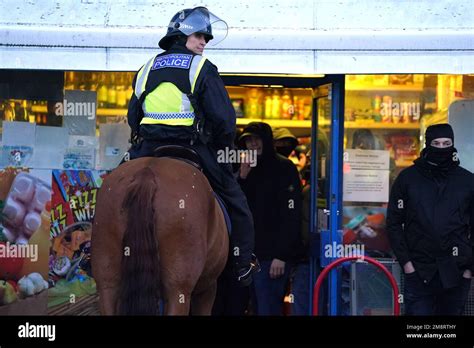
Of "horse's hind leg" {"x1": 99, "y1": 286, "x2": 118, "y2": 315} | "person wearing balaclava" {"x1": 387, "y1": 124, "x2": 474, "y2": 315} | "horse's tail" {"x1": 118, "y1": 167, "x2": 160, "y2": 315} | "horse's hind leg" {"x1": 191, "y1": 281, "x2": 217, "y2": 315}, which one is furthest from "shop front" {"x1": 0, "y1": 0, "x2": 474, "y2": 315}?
"horse's tail" {"x1": 118, "y1": 167, "x2": 160, "y2": 315}

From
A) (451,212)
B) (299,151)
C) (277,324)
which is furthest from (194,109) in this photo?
(299,151)

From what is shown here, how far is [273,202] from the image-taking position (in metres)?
9.00

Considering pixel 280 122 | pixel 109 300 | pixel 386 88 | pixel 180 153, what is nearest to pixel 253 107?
pixel 280 122

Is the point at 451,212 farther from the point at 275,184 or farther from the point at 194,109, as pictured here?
the point at 194,109

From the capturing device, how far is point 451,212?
8.15m

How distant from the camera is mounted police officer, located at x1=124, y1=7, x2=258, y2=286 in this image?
6414 millimetres

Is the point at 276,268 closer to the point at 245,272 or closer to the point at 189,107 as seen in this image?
the point at 245,272

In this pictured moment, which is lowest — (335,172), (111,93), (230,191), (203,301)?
(203,301)

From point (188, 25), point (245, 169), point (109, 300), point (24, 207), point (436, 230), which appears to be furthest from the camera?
point (245, 169)

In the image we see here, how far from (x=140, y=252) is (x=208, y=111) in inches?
47.9

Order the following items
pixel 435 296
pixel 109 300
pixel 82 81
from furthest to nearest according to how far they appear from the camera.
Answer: pixel 82 81 < pixel 435 296 < pixel 109 300

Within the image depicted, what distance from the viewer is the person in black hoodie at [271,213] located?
889 cm

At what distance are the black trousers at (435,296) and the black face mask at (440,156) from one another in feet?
2.98

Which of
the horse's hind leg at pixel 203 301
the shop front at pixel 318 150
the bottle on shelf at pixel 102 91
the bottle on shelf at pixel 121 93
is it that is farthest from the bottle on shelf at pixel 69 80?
the horse's hind leg at pixel 203 301
